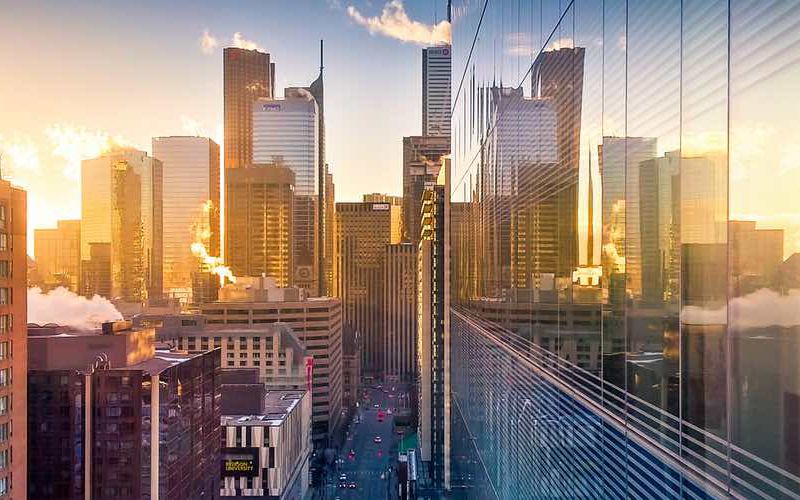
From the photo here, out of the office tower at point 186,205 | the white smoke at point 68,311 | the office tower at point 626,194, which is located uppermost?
the office tower at point 186,205

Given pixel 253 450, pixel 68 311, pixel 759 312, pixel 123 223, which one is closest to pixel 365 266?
pixel 123 223

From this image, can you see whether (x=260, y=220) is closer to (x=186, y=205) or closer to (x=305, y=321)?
(x=186, y=205)

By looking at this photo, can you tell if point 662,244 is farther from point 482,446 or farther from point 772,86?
point 482,446

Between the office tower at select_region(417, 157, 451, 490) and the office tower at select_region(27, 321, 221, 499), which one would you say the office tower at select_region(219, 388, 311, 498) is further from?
the office tower at select_region(27, 321, 221, 499)

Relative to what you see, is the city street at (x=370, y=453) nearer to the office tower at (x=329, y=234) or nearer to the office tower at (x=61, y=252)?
the office tower at (x=329, y=234)

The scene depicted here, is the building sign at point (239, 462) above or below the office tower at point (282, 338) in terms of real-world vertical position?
below

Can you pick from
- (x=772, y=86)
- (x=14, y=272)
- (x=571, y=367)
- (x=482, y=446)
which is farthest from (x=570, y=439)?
(x=14, y=272)

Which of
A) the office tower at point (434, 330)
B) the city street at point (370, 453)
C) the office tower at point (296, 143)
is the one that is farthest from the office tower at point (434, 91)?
the office tower at point (434, 330)
